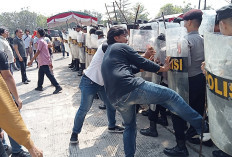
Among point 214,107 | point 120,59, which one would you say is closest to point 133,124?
point 120,59

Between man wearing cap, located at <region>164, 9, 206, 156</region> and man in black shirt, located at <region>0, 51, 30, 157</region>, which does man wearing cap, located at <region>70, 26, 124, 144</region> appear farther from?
man wearing cap, located at <region>164, 9, 206, 156</region>

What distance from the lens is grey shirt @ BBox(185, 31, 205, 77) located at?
261 centimetres

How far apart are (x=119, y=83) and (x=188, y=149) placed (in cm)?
148

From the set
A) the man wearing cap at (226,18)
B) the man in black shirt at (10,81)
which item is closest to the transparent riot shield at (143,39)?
the man wearing cap at (226,18)

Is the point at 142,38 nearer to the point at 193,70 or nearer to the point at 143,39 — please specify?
the point at 143,39

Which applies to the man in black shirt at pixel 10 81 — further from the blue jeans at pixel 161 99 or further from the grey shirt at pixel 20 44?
the grey shirt at pixel 20 44

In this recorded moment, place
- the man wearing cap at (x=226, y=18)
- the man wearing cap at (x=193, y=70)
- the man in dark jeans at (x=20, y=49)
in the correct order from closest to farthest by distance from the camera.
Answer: the man wearing cap at (x=226, y=18), the man wearing cap at (x=193, y=70), the man in dark jeans at (x=20, y=49)

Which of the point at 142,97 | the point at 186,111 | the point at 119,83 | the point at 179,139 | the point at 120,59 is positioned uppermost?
the point at 120,59

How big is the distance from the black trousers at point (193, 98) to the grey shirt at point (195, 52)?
0.30ft

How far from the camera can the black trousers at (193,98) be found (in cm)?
270

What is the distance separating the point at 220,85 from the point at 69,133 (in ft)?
8.89

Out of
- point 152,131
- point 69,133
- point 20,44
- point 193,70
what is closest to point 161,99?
point 193,70

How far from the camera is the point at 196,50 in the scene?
2625mm

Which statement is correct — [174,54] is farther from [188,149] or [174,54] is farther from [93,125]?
[93,125]
